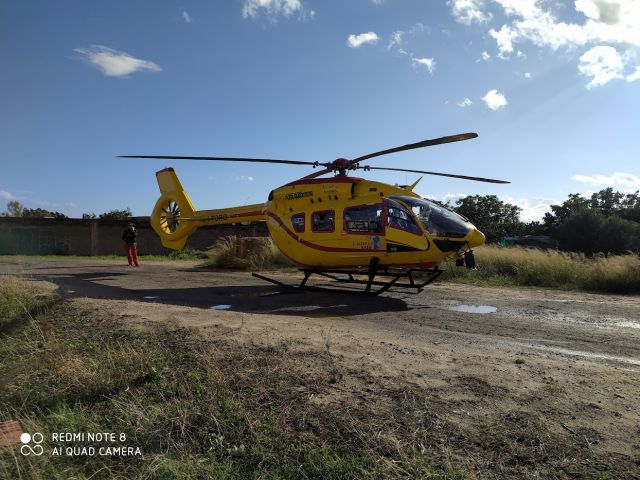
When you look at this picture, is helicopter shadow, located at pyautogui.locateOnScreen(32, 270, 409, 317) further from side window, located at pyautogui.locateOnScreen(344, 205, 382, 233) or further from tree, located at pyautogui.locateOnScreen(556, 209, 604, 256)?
tree, located at pyautogui.locateOnScreen(556, 209, 604, 256)

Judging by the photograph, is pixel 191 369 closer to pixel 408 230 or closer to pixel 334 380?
pixel 334 380

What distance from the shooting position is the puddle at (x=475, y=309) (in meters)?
8.76

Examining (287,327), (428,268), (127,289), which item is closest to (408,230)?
(428,268)

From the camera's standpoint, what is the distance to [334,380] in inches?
163

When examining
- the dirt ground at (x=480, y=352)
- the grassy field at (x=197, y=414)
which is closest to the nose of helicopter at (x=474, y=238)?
the dirt ground at (x=480, y=352)

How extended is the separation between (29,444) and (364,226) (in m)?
8.30

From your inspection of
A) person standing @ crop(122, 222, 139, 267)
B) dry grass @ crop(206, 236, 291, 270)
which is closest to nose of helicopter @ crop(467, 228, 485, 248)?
dry grass @ crop(206, 236, 291, 270)

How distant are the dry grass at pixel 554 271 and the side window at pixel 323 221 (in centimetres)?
591

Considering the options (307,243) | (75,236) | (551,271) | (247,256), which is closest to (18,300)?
(307,243)

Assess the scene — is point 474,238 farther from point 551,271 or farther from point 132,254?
point 132,254

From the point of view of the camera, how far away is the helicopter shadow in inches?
352

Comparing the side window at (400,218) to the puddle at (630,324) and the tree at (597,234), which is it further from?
the tree at (597,234)

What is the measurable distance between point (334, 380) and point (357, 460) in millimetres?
1226

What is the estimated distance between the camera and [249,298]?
10.4 metres
